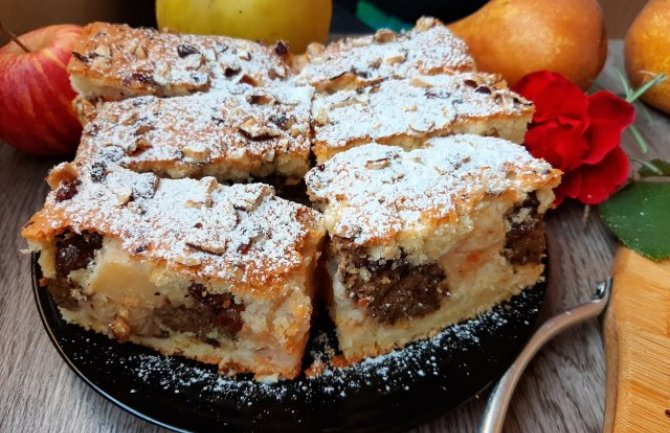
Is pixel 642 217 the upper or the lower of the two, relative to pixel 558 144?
lower

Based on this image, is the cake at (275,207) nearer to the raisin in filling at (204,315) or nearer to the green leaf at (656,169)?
the raisin in filling at (204,315)

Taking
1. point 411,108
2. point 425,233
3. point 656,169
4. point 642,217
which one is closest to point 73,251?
point 425,233

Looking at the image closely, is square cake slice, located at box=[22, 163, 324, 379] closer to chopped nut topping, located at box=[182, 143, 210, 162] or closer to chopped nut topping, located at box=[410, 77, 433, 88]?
chopped nut topping, located at box=[182, 143, 210, 162]

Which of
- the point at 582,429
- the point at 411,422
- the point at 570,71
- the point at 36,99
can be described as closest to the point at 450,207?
the point at 411,422

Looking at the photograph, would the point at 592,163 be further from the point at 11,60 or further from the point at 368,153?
the point at 11,60

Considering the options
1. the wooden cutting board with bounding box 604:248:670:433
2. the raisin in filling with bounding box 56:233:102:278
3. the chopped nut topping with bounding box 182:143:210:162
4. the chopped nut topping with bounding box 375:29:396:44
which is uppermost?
the chopped nut topping with bounding box 375:29:396:44

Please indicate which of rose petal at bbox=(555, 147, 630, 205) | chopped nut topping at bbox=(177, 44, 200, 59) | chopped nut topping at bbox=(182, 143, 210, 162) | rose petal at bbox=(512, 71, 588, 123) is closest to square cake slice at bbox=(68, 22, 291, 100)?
chopped nut topping at bbox=(177, 44, 200, 59)

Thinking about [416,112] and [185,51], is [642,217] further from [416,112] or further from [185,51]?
[185,51]
